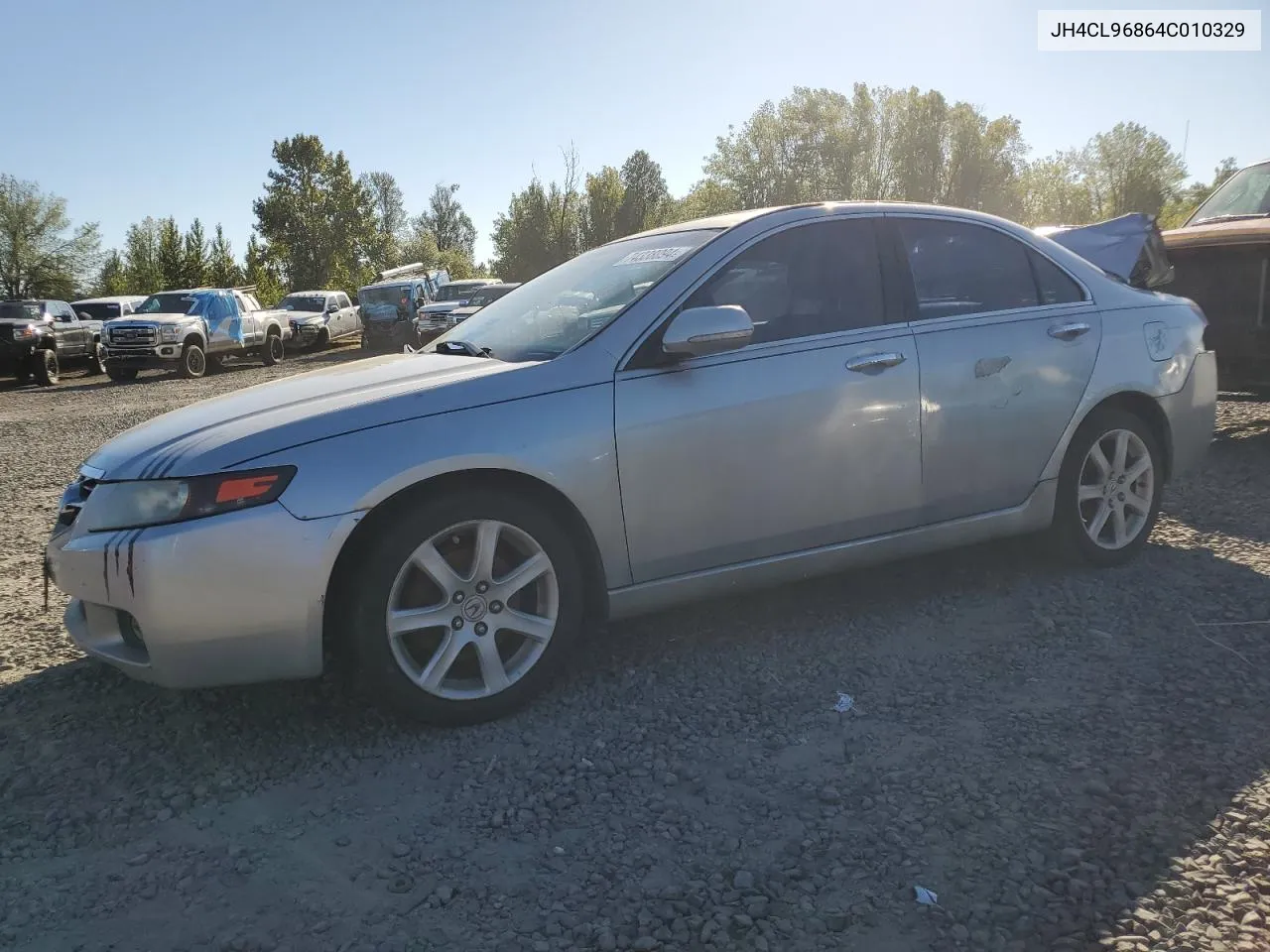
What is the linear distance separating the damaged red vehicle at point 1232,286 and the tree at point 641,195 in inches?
1880

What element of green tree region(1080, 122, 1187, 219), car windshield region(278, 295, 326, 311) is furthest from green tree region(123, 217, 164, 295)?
green tree region(1080, 122, 1187, 219)

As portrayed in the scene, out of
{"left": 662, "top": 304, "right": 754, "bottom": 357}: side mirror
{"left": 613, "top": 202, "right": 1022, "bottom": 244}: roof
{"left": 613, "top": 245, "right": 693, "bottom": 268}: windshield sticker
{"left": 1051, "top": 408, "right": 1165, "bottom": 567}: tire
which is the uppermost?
{"left": 613, "top": 202, "right": 1022, "bottom": 244}: roof

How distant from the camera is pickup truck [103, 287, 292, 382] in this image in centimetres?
2097

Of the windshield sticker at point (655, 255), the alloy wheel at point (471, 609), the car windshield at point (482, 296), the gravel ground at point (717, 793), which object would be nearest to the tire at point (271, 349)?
the car windshield at point (482, 296)

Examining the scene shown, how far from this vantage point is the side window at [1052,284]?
4336 millimetres

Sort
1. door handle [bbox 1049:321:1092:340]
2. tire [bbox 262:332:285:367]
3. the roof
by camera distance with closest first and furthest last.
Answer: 1. the roof
2. door handle [bbox 1049:321:1092:340]
3. tire [bbox 262:332:285:367]

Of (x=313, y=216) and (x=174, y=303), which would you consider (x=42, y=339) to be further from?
(x=313, y=216)

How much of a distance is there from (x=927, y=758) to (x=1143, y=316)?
2.68 metres

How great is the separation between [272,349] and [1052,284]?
24383 mm

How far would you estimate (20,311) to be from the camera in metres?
20.9

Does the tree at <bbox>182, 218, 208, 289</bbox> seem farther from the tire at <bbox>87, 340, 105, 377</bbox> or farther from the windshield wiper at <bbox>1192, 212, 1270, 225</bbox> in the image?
the windshield wiper at <bbox>1192, 212, 1270, 225</bbox>

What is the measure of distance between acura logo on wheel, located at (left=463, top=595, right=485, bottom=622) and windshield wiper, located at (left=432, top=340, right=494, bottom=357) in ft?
3.32

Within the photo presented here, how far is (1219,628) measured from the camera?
152 inches

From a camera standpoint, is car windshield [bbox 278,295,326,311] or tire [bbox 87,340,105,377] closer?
tire [bbox 87,340,105,377]
